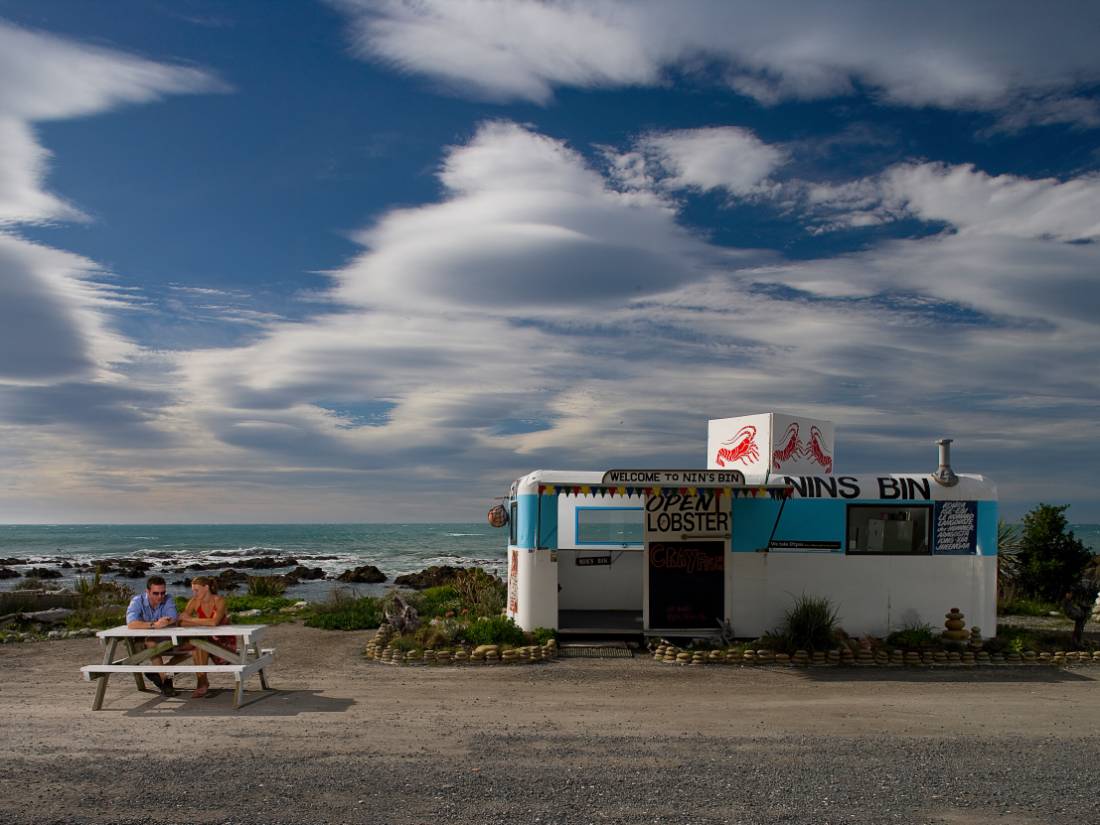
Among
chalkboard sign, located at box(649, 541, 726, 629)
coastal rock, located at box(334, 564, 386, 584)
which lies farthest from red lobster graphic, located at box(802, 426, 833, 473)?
coastal rock, located at box(334, 564, 386, 584)

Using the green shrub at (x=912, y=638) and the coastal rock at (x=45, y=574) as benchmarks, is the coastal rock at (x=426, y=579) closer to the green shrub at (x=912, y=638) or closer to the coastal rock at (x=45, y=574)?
the coastal rock at (x=45, y=574)

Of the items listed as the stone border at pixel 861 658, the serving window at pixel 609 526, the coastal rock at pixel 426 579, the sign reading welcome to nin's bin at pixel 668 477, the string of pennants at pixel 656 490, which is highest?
the sign reading welcome to nin's bin at pixel 668 477

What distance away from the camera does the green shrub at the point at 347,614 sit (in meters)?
16.7

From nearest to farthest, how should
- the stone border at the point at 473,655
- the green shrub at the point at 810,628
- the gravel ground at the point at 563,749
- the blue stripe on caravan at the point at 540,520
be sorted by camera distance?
the gravel ground at the point at 563,749, the stone border at the point at 473,655, the green shrub at the point at 810,628, the blue stripe on caravan at the point at 540,520

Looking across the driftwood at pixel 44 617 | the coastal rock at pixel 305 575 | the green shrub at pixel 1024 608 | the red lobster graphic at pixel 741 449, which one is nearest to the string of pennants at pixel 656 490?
the red lobster graphic at pixel 741 449

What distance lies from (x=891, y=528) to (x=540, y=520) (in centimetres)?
524

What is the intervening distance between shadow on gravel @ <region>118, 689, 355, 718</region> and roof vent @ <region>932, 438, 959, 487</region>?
29.8 ft

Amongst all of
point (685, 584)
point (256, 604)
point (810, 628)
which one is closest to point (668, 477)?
point (685, 584)

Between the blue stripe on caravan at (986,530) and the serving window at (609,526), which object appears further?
the serving window at (609,526)

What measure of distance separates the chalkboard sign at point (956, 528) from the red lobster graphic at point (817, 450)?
6.39 feet

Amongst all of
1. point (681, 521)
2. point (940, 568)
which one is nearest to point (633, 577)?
point (681, 521)

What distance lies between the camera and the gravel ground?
22.2 feet

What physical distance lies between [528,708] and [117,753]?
3.96m

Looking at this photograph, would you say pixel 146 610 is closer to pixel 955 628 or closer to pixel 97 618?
pixel 97 618
